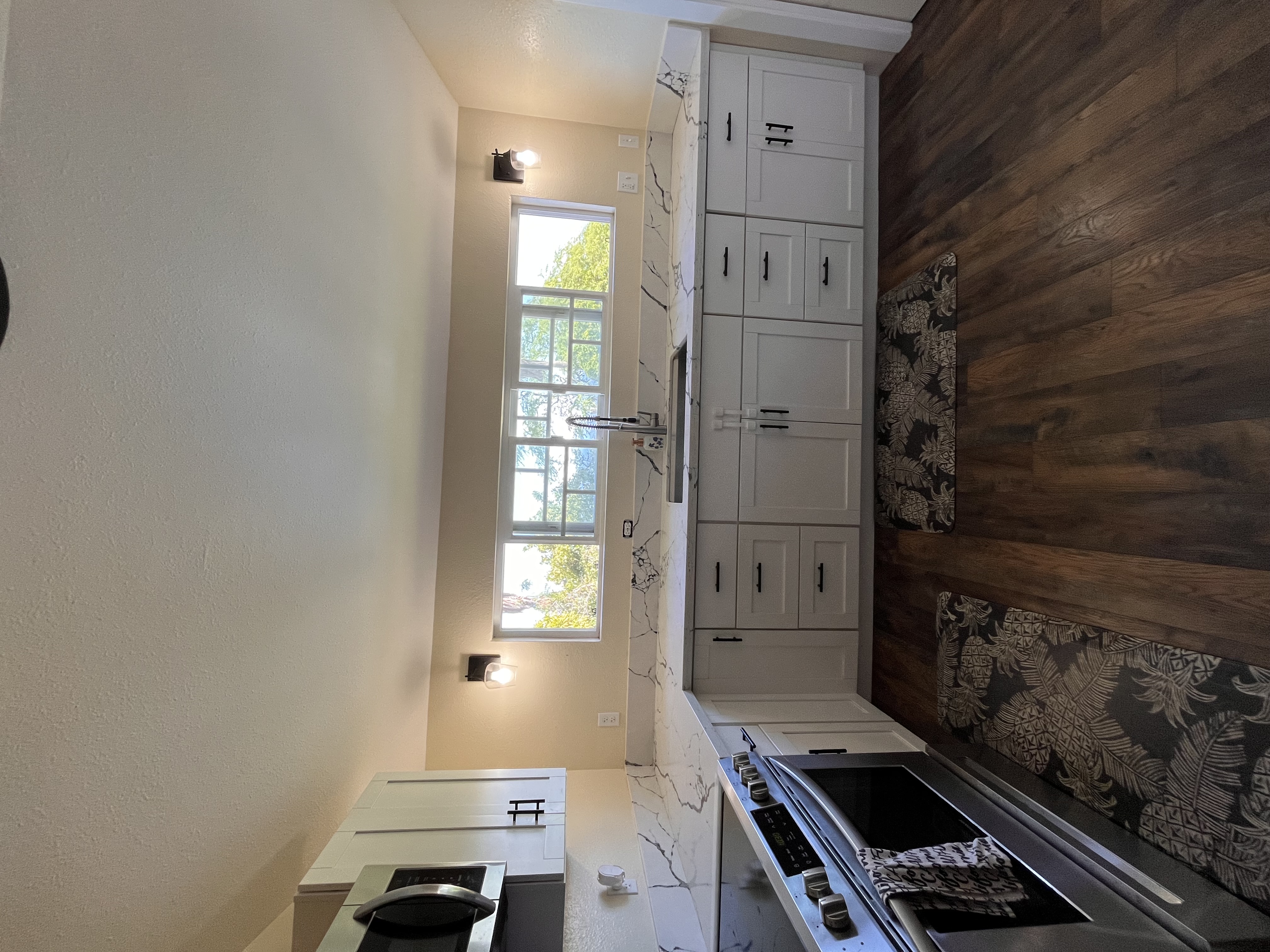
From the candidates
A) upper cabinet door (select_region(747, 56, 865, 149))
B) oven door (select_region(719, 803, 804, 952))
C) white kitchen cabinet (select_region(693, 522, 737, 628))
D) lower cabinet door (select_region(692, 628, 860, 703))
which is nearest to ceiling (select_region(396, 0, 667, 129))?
upper cabinet door (select_region(747, 56, 865, 149))

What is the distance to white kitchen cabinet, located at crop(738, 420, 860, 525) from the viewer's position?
2.04m

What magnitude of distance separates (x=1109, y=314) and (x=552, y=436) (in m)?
2.16

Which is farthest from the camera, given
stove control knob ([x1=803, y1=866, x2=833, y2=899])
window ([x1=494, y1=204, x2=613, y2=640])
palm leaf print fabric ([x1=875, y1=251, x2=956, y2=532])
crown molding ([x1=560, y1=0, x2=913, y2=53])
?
window ([x1=494, y1=204, x2=613, y2=640])

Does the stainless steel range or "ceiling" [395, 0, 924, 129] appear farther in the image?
"ceiling" [395, 0, 924, 129]

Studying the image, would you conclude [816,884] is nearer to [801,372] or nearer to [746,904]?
[746,904]

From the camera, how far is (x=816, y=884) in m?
0.97

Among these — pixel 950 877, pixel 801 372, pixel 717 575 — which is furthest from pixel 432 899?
pixel 801 372

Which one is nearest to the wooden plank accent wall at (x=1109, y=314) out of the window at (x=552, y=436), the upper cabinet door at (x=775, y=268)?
the upper cabinet door at (x=775, y=268)

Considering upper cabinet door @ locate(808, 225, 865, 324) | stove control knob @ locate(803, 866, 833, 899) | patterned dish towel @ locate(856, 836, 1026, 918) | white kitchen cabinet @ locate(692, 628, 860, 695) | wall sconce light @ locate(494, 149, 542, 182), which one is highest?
wall sconce light @ locate(494, 149, 542, 182)

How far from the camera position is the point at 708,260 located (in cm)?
205

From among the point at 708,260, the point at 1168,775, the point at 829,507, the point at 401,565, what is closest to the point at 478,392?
the point at 401,565

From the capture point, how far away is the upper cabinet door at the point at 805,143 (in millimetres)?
2084

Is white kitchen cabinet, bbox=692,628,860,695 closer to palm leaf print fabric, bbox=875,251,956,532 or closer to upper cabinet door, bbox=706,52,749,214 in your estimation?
palm leaf print fabric, bbox=875,251,956,532

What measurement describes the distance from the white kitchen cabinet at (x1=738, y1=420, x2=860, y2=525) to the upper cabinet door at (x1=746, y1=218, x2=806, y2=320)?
0.42m
